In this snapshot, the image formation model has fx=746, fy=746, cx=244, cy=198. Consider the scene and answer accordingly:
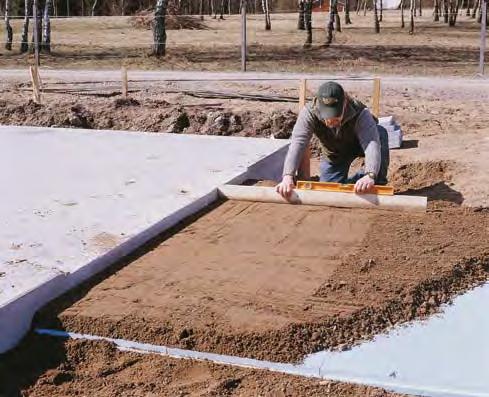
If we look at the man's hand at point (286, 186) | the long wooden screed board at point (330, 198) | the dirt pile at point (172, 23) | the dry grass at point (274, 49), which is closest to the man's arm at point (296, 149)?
Answer: the man's hand at point (286, 186)

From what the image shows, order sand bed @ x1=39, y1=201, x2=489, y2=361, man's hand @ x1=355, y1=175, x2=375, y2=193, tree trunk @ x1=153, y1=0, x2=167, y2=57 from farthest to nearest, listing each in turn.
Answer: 1. tree trunk @ x1=153, y1=0, x2=167, y2=57
2. man's hand @ x1=355, y1=175, x2=375, y2=193
3. sand bed @ x1=39, y1=201, x2=489, y2=361

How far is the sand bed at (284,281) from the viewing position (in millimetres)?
3498

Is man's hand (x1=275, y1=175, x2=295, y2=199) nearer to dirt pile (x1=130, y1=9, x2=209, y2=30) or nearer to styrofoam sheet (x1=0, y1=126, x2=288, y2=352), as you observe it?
styrofoam sheet (x1=0, y1=126, x2=288, y2=352)

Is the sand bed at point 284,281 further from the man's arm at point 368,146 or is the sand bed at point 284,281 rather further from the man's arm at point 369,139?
the man's arm at point 369,139

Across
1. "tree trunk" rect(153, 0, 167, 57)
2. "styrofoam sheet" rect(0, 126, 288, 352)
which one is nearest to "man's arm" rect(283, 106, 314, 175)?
"styrofoam sheet" rect(0, 126, 288, 352)

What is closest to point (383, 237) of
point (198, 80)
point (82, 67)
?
point (198, 80)

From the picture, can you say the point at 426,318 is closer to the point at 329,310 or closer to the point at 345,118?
the point at 329,310

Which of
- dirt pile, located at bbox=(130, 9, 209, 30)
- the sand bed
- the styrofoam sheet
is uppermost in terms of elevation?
dirt pile, located at bbox=(130, 9, 209, 30)

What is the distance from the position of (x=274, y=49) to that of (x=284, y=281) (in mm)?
19319

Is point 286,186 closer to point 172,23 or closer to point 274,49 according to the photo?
point 274,49

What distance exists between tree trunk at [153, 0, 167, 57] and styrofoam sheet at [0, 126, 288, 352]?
40.7 feet

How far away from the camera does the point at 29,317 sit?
3650mm

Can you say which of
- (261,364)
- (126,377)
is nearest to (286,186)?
(261,364)

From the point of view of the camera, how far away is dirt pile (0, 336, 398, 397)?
123 inches
